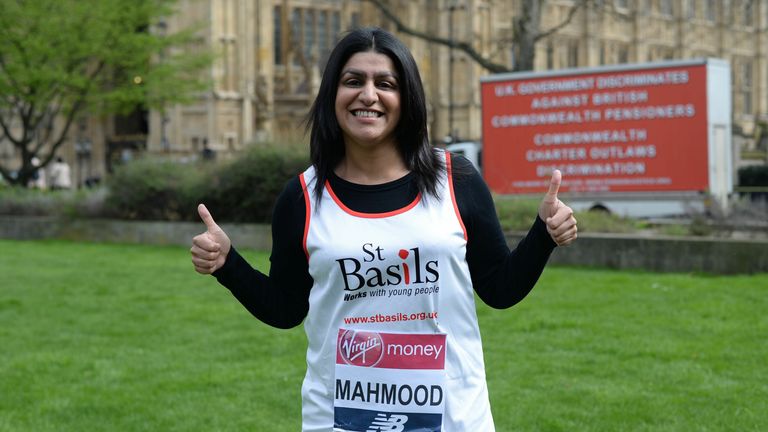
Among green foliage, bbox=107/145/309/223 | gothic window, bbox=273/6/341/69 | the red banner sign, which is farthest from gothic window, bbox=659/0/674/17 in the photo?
green foliage, bbox=107/145/309/223

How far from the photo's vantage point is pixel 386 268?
3.03 meters

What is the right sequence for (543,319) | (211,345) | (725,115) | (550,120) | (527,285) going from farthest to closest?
(550,120), (725,115), (543,319), (211,345), (527,285)

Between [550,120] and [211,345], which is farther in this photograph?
[550,120]

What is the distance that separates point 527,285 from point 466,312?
0.77 feet

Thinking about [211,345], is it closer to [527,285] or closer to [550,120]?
[527,285]

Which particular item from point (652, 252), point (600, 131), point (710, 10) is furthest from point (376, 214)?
point (710, 10)

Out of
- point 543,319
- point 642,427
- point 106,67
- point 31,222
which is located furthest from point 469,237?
point 106,67

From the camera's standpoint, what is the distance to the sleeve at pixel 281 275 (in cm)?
330

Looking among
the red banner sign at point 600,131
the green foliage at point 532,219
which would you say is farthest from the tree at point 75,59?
the green foliage at point 532,219

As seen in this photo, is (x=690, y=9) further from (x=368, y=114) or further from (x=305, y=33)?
(x=368, y=114)

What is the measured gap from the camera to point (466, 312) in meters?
3.13

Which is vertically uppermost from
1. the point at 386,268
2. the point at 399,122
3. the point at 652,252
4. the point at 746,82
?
the point at 746,82

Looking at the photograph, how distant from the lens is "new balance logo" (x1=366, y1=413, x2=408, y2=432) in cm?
307

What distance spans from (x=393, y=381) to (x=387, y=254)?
13.3 inches
